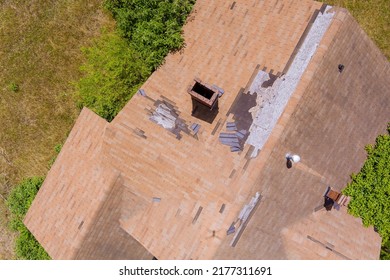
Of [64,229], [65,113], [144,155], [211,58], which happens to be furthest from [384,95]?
[65,113]

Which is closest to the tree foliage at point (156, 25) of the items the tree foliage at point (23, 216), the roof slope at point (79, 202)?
the roof slope at point (79, 202)

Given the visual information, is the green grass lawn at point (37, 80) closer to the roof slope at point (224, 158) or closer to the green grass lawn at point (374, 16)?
the roof slope at point (224, 158)

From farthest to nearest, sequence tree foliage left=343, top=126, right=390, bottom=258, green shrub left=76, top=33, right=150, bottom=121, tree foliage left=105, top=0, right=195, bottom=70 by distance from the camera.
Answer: green shrub left=76, top=33, right=150, bottom=121 → tree foliage left=105, top=0, right=195, bottom=70 → tree foliage left=343, top=126, right=390, bottom=258

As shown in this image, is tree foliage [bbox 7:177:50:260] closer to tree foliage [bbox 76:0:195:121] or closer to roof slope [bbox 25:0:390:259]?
roof slope [bbox 25:0:390:259]

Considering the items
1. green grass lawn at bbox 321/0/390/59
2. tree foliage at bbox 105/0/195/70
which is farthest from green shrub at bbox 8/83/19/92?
green grass lawn at bbox 321/0/390/59

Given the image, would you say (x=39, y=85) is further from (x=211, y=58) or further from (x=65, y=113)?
(x=211, y=58)

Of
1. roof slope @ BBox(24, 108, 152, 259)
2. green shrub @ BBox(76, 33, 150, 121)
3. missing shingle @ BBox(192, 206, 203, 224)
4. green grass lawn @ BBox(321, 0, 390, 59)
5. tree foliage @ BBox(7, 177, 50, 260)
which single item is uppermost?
green grass lawn @ BBox(321, 0, 390, 59)
